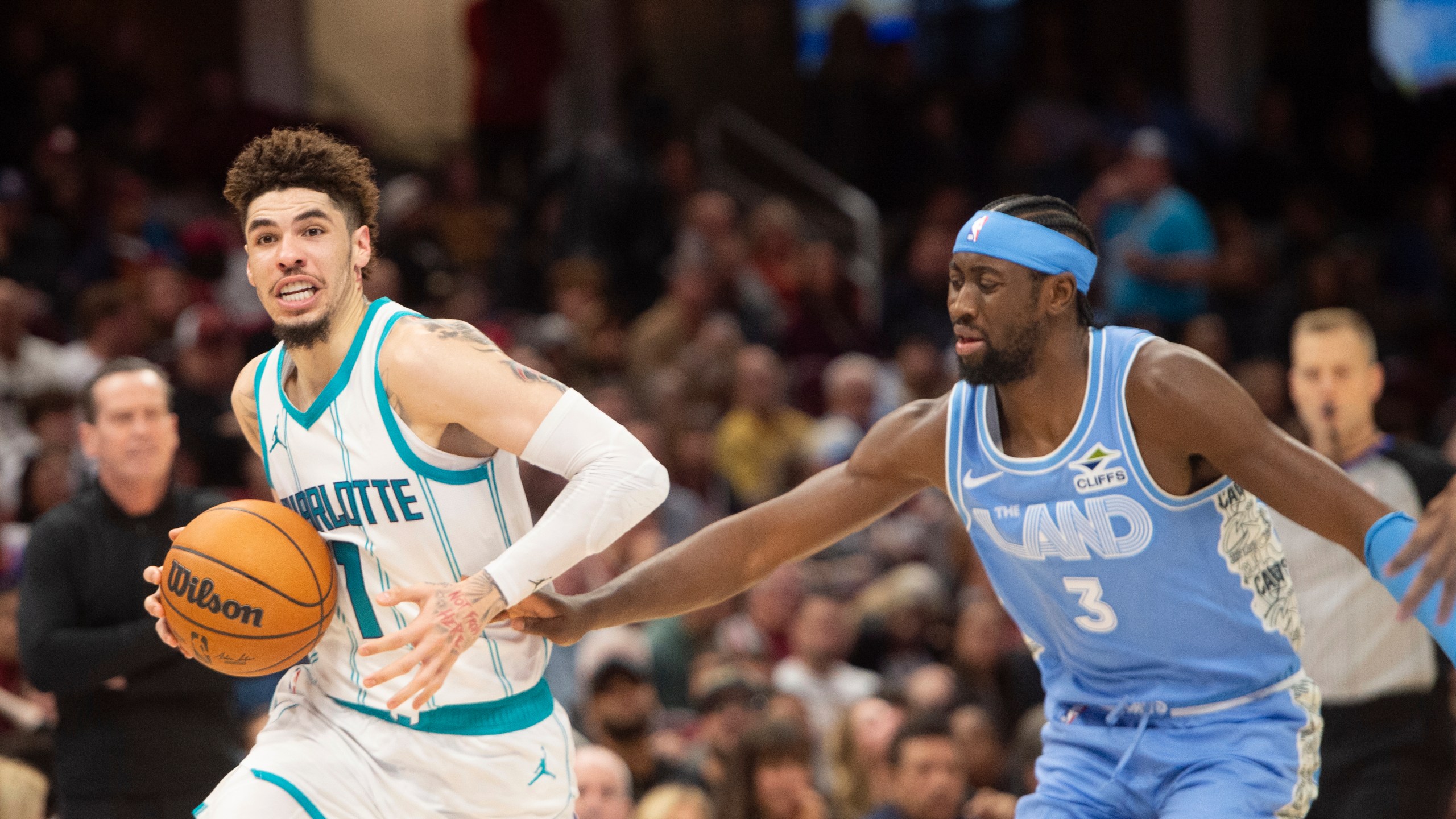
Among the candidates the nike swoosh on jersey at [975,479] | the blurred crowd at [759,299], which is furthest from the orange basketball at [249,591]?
the blurred crowd at [759,299]

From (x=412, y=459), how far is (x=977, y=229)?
151 centimetres

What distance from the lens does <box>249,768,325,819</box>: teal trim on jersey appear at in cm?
363

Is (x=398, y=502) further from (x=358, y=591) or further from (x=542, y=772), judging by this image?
(x=542, y=772)

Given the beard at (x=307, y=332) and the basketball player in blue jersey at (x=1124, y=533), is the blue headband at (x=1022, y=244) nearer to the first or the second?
the basketball player in blue jersey at (x=1124, y=533)

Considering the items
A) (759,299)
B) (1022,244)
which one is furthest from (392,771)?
(759,299)

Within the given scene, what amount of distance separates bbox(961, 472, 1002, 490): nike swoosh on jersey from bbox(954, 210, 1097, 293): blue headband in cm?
53

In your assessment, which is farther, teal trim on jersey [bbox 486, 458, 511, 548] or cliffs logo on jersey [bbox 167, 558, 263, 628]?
teal trim on jersey [bbox 486, 458, 511, 548]

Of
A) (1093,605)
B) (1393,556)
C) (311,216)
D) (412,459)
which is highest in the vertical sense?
(311,216)

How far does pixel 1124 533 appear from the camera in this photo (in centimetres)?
385

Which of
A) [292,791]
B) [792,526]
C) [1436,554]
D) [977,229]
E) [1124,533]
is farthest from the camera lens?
[792,526]

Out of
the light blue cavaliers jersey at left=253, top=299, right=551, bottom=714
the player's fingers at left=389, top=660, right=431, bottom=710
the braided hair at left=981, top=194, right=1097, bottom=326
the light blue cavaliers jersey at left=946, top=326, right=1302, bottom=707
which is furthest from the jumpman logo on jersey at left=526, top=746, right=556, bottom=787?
the braided hair at left=981, top=194, right=1097, bottom=326

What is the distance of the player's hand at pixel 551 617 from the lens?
390cm

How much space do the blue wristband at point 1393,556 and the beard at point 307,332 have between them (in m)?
2.44

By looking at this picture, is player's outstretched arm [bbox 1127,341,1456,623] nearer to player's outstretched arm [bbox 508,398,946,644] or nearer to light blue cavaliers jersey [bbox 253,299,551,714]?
player's outstretched arm [bbox 508,398,946,644]
